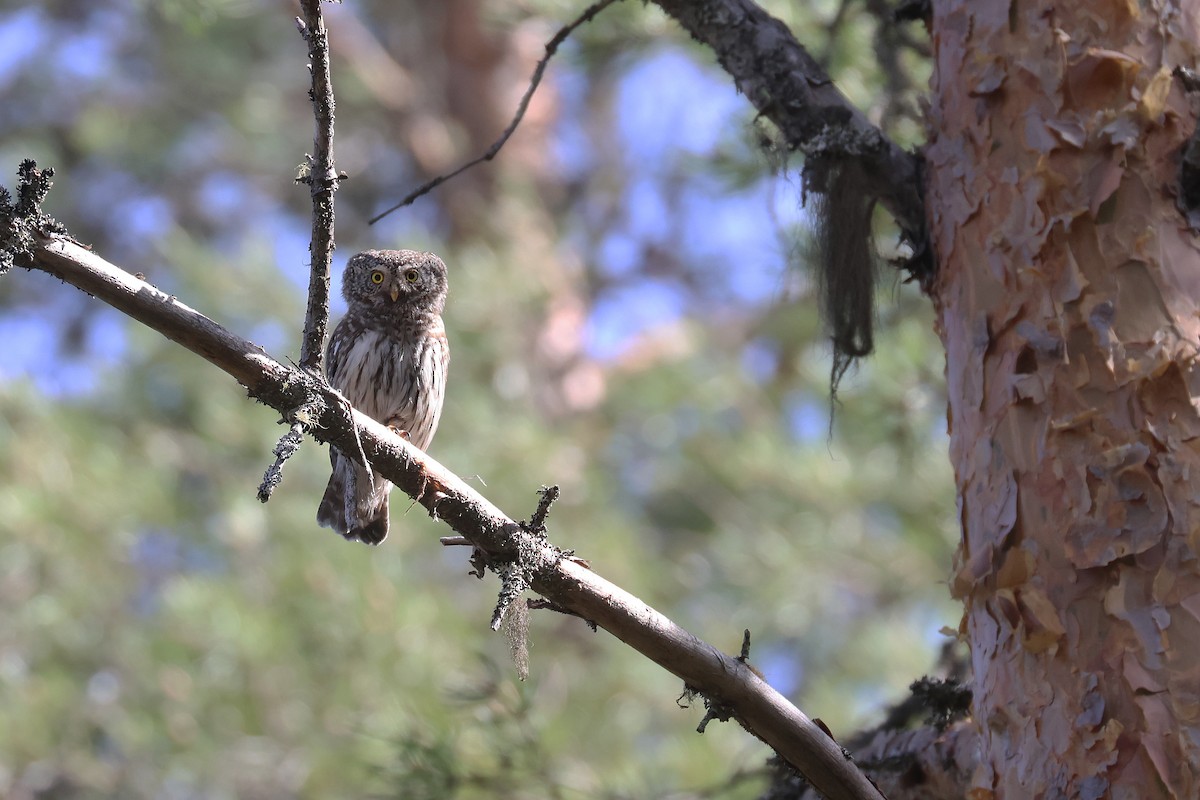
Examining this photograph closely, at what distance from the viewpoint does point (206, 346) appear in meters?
1.56

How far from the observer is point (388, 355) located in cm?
354

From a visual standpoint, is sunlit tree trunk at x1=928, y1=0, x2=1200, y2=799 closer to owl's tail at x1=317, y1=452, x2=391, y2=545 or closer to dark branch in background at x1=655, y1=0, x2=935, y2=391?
dark branch in background at x1=655, y1=0, x2=935, y2=391

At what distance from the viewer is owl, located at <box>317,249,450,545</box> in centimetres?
350

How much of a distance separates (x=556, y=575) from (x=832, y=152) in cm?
98

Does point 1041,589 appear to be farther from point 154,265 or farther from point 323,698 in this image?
point 154,265

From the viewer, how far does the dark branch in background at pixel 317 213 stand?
1.57m

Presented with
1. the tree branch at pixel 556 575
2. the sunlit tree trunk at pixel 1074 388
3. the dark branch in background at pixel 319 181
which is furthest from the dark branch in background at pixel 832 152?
the dark branch in background at pixel 319 181

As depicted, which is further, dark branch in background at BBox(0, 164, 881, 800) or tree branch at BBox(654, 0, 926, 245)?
tree branch at BBox(654, 0, 926, 245)

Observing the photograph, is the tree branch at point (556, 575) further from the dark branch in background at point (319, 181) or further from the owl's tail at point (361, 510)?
the owl's tail at point (361, 510)

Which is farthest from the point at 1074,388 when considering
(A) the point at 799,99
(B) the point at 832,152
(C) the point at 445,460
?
(C) the point at 445,460

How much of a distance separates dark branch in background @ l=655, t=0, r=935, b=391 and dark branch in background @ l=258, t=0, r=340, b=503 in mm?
954

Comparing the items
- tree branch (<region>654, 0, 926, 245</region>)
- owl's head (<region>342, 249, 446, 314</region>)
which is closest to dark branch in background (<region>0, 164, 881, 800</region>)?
tree branch (<region>654, 0, 926, 245</region>)

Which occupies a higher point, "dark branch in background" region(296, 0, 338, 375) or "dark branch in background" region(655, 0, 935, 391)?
"dark branch in background" region(655, 0, 935, 391)

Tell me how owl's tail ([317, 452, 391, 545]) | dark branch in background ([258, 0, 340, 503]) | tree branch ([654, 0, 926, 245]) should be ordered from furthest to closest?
owl's tail ([317, 452, 391, 545]) → tree branch ([654, 0, 926, 245]) → dark branch in background ([258, 0, 340, 503])
